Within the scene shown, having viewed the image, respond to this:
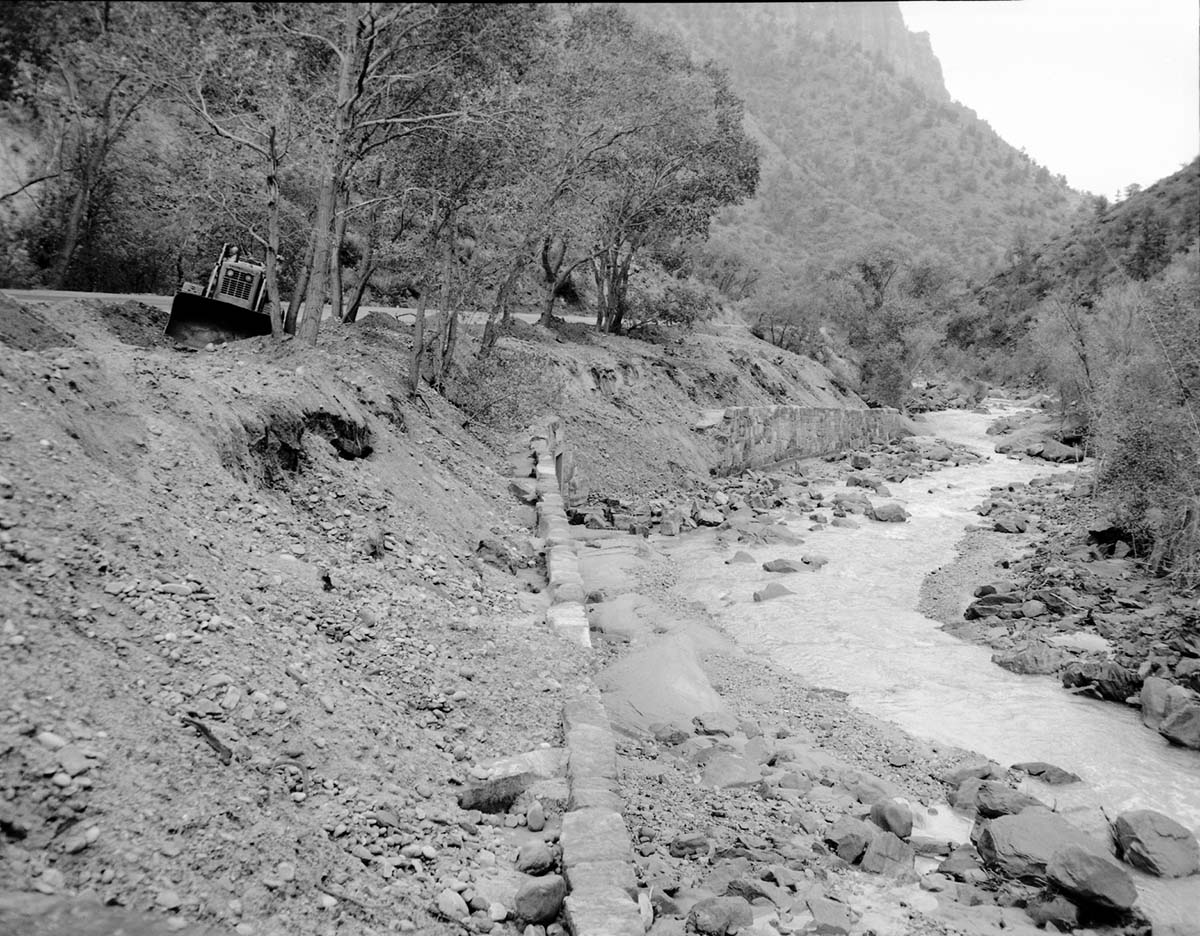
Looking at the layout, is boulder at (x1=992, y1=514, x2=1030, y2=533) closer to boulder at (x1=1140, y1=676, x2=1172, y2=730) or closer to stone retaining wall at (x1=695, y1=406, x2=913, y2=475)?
stone retaining wall at (x1=695, y1=406, x2=913, y2=475)

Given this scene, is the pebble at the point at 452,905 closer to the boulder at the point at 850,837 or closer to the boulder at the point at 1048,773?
the boulder at the point at 850,837

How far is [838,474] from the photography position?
27016 mm

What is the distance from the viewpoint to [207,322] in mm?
10609

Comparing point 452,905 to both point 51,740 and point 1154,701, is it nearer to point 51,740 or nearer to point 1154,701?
point 51,740

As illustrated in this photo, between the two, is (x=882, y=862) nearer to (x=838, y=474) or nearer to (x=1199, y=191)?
(x=838, y=474)

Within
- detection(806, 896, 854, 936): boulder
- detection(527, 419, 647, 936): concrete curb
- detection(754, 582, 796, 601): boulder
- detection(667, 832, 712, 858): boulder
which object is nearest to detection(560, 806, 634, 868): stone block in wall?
detection(527, 419, 647, 936): concrete curb

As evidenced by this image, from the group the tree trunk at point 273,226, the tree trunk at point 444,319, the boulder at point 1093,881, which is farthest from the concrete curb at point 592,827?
the tree trunk at point 444,319

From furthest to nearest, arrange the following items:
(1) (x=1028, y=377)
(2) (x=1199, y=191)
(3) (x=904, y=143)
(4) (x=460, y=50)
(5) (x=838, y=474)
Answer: (3) (x=904, y=143), (2) (x=1199, y=191), (1) (x=1028, y=377), (5) (x=838, y=474), (4) (x=460, y=50)

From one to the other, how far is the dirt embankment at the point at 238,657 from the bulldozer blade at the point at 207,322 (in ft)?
4.72

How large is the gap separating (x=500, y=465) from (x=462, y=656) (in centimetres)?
663

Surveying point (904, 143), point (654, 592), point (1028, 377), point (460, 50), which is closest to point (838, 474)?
point (654, 592)

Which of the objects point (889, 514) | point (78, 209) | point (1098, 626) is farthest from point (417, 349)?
point (889, 514)

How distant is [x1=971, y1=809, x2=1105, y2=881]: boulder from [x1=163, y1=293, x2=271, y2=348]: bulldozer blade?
33.4ft

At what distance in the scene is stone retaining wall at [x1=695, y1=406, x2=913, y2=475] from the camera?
2387cm
